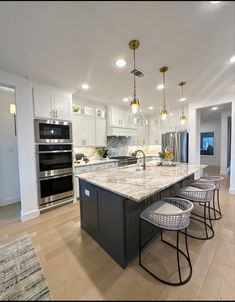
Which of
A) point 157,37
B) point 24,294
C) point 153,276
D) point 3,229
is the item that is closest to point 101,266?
point 153,276

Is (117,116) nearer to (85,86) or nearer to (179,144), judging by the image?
(85,86)

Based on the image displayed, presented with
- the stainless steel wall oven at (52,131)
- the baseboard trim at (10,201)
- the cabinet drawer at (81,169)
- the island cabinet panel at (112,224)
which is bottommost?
the baseboard trim at (10,201)

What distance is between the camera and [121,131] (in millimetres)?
4871

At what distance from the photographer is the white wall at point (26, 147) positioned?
2691 millimetres

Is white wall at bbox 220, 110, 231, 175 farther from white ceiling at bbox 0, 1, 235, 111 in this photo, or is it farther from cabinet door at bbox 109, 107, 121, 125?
cabinet door at bbox 109, 107, 121, 125

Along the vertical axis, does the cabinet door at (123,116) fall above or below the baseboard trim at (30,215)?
above

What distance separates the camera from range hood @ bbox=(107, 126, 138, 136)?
4535 mm

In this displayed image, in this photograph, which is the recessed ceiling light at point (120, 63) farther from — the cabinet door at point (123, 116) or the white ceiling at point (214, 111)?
the white ceiling at point (214, 111)

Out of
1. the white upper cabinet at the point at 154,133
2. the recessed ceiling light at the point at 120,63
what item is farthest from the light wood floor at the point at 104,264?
the white upper cabinet at the point at 154,133

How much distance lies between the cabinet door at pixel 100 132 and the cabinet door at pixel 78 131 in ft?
1.56

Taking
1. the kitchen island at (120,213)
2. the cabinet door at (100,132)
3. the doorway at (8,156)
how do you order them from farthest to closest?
the cabinet door at (100,132), the doorway at (8,156), the kitchen island at (120,213)

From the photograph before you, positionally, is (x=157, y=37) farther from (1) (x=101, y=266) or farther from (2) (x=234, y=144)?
(2) (x=234, y=144)

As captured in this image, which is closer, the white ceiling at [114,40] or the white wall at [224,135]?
the white ceiling at [114,40]

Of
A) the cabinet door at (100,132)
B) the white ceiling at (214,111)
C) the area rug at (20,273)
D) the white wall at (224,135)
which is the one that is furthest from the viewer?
the white wall at (224,135)
